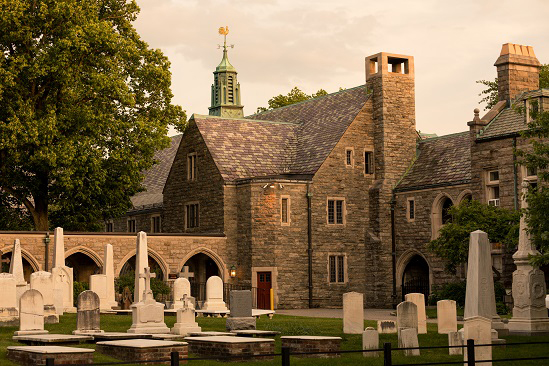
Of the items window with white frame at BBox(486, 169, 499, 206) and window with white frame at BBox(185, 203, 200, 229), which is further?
window with white frame at BBox(185, 203, 200, 229)

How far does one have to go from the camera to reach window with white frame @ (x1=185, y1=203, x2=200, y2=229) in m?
49.4

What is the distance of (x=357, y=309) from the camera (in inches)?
1030

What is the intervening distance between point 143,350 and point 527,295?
10.4 meters

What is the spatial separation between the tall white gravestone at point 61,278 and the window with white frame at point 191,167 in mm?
13814

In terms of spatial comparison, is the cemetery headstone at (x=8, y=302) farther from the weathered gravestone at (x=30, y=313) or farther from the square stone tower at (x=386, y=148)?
the square stone tower at (x=386, y=148)

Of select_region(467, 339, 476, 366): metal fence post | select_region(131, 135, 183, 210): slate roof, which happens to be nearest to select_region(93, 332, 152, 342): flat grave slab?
select_region(467, 339, 476, 366): metal fence post

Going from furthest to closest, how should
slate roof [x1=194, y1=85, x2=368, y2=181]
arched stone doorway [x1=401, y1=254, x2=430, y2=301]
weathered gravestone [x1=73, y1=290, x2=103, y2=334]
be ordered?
slate roof [x1=194, y1=85, x2=368, y2=181] < arched stone doorway [x1=401, y1=254, x2=430, y2=301] < weathered gravestone [x1=73, y1=290, x2=103, y2=334]

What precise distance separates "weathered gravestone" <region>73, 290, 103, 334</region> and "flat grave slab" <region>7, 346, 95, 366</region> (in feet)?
13.7

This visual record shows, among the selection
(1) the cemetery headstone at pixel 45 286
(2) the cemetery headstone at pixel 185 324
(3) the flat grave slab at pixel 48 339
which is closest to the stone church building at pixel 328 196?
(1) the cemetery headstone at pixel 45 286

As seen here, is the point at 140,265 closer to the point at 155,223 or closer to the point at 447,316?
the point at 447,316

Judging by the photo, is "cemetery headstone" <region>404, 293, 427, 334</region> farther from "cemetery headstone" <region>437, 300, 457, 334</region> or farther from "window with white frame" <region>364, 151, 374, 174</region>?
"window with white frame" <region>364, 151, 374, 174</region>

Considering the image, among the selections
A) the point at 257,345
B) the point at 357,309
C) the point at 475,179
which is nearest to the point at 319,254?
the point at 475,179

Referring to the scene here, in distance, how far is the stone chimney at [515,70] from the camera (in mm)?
42531

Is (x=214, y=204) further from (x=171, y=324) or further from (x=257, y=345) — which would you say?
(x=257, y=345)
